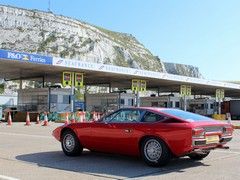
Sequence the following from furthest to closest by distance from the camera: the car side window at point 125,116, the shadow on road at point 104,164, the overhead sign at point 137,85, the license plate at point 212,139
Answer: the overhead sign at point 137,85
the car side window at point 125,116
the license plate at point 212,139
the shadow on road at point 104,164

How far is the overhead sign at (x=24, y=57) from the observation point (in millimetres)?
29459

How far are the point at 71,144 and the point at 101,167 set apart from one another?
2.07 m

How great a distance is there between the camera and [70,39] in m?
133

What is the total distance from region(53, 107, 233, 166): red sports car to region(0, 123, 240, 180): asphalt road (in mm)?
295

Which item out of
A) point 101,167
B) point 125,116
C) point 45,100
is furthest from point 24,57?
point 101,167

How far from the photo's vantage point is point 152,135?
929cm

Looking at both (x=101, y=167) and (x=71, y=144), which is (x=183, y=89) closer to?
(x=71, y=144)

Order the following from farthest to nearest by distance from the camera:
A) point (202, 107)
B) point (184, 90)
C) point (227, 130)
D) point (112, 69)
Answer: point (202, 107) < point (184, 90) < point (112, 69) < point (227, 130)

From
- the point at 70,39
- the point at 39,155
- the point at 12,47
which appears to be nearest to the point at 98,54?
the point at 70,39

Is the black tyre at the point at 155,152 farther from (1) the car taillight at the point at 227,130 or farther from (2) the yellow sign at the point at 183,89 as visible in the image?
(2) the yellow sign at the point at 183,89

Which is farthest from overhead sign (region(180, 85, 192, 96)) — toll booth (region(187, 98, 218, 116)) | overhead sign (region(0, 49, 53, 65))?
overhead sign (region(0, 49, 53, 65))

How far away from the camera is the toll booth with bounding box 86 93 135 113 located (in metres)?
43.0

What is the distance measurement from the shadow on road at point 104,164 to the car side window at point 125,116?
3.12ft

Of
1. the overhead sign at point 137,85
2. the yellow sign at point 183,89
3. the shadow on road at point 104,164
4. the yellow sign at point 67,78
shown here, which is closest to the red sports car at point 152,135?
the shadow on road at point 104,164
